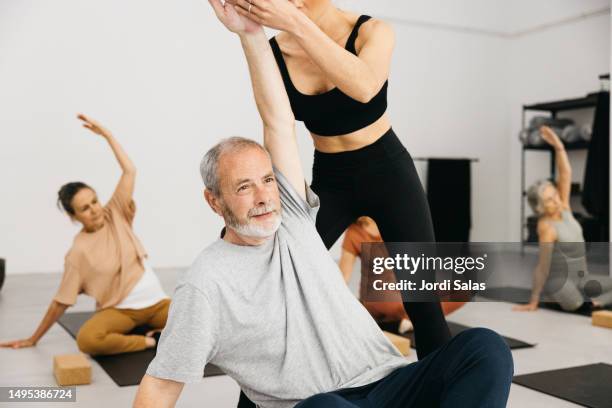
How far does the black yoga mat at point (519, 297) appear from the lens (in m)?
4.26

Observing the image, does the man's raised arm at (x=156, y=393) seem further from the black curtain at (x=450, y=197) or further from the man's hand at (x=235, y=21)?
the black curtain at (x=450, y=197)

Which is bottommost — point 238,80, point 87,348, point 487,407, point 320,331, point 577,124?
point 87,348

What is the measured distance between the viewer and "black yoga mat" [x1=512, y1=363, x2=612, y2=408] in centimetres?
243

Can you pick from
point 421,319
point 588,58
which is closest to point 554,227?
point 421,319

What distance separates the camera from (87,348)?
3.04 meters

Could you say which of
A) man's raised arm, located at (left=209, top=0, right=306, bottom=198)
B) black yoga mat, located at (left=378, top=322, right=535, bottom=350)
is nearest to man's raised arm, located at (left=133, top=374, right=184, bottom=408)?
man's raised arm, located at (left=209, top=0, right=306, bottom=198)

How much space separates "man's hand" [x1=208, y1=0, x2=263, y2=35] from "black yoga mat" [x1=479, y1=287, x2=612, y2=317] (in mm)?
3353

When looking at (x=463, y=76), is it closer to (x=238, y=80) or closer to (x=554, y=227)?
(x=238, y=80)

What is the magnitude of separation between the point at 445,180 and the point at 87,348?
5.17 metres

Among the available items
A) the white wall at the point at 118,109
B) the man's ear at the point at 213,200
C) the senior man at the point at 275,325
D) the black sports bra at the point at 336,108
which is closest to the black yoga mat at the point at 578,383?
the senior man at the point at 275,325

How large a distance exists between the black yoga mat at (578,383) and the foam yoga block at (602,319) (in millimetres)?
900

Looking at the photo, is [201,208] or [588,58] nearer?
[201,208]

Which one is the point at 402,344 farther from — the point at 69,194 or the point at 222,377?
the point at 69,194

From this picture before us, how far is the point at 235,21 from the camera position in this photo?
4.91 feet
